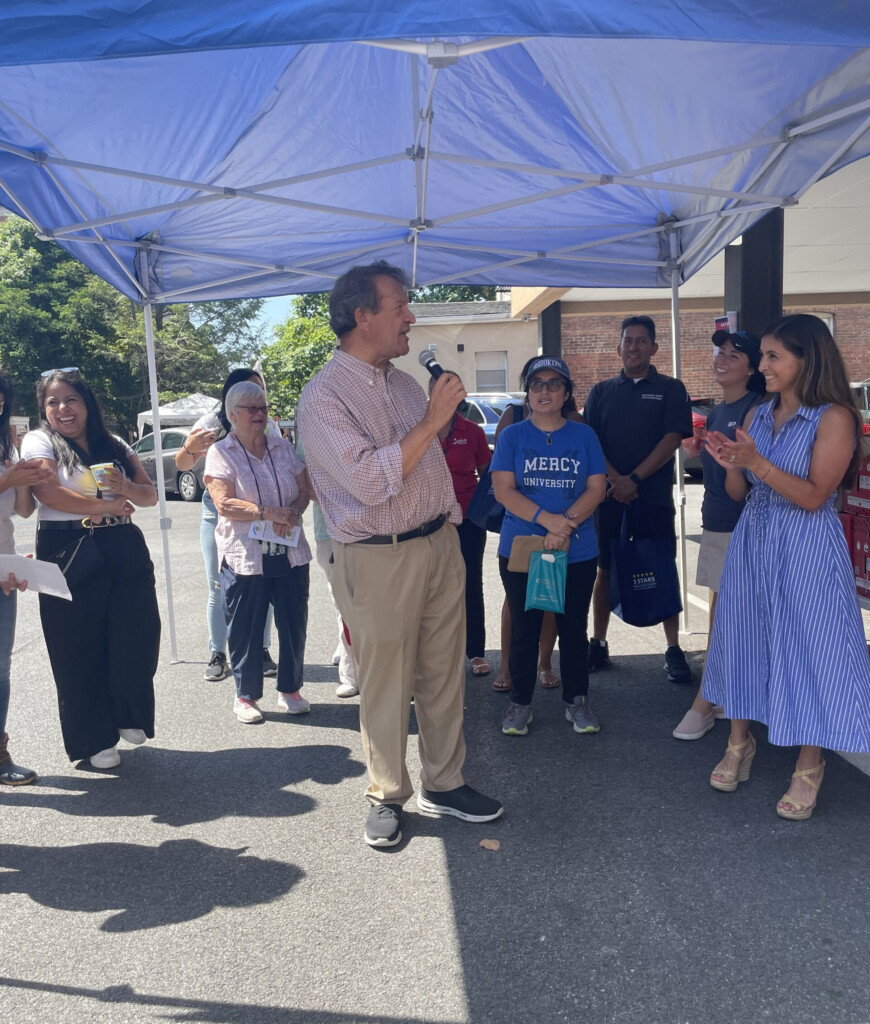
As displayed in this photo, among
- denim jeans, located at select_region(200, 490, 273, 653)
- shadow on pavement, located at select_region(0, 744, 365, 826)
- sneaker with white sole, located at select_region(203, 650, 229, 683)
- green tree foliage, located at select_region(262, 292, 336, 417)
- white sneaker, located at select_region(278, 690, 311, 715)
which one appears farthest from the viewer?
green tree foliage, located at select_region(262, 292, 336, 417)

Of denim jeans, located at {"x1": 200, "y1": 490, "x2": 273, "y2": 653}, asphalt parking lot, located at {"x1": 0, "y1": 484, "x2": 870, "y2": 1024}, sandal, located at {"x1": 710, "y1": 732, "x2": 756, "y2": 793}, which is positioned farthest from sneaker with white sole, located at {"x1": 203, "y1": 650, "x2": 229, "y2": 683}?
sandal, located at {"x1": 710, "y1": 732, "x2": 756, "y2": 793}

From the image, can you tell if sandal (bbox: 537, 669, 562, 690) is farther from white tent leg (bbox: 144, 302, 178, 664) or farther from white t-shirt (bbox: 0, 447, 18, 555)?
white t-shirt (bbox: 0, 447, 18, 555)

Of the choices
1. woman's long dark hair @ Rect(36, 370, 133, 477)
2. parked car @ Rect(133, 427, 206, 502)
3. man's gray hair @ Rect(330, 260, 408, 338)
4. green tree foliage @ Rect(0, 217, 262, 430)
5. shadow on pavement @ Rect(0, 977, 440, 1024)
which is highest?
green tree foliage @ Rect(0, 217, 262, 430)

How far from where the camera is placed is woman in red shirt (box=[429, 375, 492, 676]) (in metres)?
5.36

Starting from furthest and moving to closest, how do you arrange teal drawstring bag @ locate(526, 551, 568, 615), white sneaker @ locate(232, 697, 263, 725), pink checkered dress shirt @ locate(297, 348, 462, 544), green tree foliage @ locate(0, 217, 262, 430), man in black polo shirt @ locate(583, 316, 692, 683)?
green tree foliage @ locate(0, 217, 262, 430) → man in black polo shirt @ locate(583, 316, 692, 683) → white sneaker @ locate(232, 697, 263, 725) → teal drawstring bag @ locate(526, 551, 568, 615) → pink checkered dress shirt @ locate(297, 348, 462, 544)

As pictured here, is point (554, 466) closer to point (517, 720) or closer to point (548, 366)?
point (548, 366)

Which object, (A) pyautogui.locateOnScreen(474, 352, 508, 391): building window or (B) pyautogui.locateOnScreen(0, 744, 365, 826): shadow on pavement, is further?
(A) pyautogui.locateOnScreen(474, 352, 508, 391): building window

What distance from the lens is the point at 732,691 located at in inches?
144

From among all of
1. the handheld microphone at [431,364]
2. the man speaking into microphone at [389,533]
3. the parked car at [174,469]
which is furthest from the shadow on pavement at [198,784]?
the parked car at [174,469]

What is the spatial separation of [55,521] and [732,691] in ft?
10.3

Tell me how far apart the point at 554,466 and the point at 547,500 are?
0.18 m

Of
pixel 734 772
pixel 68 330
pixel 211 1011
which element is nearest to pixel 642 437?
pixel 734 772

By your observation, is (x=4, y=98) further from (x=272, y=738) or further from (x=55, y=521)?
(x=272, y=738)

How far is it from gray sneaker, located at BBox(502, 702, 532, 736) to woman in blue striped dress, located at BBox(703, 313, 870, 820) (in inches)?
46.7
